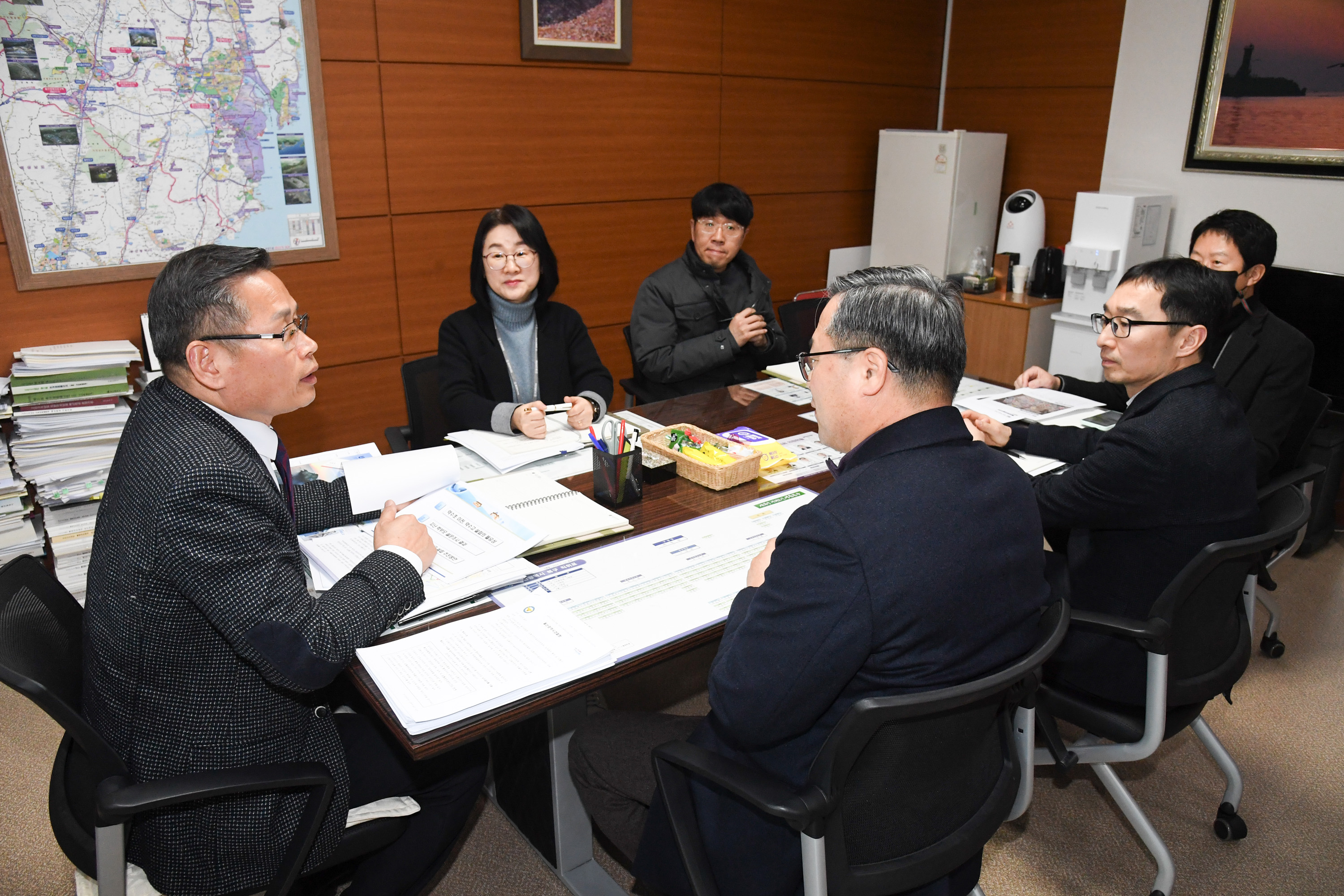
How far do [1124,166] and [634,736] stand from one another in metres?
4.69

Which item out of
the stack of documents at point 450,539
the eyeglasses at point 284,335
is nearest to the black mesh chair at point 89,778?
the stack of documents at point 450,539

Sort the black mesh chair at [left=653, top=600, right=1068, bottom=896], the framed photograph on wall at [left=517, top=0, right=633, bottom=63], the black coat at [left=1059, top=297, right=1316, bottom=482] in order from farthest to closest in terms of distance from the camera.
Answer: the framed photograph on wall at [left=517, top=0, right=633, bottom=63] → the black coat at [left=1059, top=297, right=1316, bottom=482] → the black mesh chair at [left=653, top=600, right=1068, bottom=896]

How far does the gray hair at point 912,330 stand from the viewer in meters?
1.40

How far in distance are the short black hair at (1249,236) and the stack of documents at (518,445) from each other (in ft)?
7.34

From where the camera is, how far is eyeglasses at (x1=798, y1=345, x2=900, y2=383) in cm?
142

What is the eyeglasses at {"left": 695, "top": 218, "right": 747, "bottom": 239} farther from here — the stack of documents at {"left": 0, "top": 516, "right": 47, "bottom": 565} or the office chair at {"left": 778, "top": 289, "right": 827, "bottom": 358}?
the stack of documents at {"left": 0, "top": 516, "right": 47, "bottom": 565}

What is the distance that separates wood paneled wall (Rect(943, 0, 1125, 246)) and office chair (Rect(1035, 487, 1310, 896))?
11.9 feet

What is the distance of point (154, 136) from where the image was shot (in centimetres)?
330

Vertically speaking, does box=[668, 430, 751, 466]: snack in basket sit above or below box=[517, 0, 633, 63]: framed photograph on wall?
below

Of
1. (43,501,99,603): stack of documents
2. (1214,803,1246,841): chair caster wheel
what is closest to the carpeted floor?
(1214,803,1246,841): chair caster wheel

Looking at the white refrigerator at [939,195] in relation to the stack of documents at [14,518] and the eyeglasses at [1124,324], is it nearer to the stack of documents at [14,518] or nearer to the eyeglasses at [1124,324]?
the eyeglasses at [1124,324]

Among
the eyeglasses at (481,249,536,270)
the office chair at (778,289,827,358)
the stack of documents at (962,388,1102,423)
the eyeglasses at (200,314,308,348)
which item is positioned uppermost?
the eyeglasses at (481,249,536,270)

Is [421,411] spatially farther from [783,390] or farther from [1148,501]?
[1148,501]

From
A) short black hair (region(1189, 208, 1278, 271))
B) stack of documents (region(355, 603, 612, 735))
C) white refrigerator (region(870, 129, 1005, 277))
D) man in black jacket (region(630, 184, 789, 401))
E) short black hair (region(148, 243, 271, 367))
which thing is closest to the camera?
stack of documents (region(355, 603, 612, 735))
